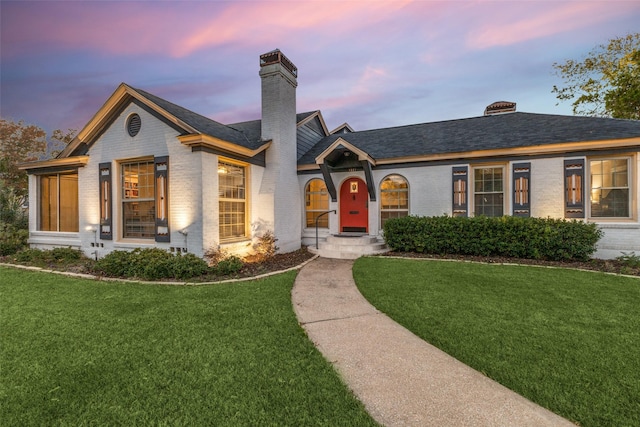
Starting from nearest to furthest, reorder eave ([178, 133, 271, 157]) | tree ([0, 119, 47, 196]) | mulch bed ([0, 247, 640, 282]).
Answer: mulch bed ([0, 247, 640, 282]) → eave ([178, 133, 271, 157]) → tree ([0, 119, 47, 196])

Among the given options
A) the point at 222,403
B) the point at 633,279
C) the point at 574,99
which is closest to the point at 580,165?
the point at 633,279

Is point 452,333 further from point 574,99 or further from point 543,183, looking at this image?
point 574,99

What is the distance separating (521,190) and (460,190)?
5.94 ft

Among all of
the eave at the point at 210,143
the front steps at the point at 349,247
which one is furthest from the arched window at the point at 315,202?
the eave at the point at 210,143

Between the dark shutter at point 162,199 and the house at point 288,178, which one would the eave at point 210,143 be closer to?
the house at point 288,178

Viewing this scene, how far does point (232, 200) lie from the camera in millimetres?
8523

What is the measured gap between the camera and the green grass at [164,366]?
202 cm

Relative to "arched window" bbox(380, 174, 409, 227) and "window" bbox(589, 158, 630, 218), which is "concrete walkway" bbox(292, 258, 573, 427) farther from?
"window" bbox(589, 158, 630, 218)

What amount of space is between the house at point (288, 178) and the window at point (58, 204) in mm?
45

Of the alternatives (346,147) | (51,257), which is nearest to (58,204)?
(51,257)

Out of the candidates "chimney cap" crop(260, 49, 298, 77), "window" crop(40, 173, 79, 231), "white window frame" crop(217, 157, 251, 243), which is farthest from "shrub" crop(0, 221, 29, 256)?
"chimney cap" crop(260, 49, 298, 77)

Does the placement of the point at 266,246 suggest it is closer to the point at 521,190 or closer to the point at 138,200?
the point at 138,200

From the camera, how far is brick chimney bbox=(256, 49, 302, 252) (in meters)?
9.70

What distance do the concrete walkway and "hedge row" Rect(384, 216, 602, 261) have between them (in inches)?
204
